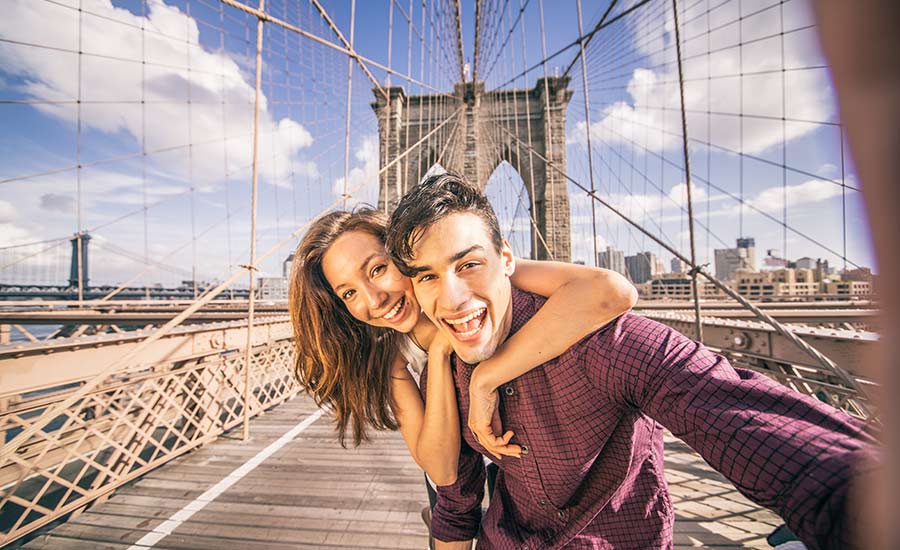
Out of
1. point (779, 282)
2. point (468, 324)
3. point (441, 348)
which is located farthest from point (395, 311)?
point (779, 282)

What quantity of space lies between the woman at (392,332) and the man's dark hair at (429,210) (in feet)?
0.68

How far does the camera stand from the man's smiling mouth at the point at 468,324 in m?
0.80

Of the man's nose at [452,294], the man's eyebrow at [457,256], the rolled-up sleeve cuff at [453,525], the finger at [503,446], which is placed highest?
the man's eyebrow at [457,256]

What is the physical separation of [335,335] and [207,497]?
1.79m

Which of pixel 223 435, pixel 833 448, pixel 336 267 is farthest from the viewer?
pixel 223 435

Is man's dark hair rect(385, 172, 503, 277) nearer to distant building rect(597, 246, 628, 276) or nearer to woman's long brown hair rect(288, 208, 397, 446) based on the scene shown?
woman's long brown hair rect(288, 208, 397, 446)

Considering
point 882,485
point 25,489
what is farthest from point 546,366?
point 25,489

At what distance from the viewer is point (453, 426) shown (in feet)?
3.00

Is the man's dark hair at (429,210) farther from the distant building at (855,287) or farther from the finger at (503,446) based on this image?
the distant building at (855,287)

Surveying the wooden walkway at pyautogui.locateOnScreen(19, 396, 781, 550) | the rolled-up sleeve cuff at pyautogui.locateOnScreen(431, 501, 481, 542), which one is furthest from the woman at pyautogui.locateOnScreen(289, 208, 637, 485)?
the wooden walkway at pyautogui.locateOnScreen(19, 396, 781, 550)

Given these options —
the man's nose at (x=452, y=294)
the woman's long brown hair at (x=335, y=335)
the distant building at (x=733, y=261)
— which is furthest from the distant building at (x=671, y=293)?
the man's nose at (x=452, y=294)

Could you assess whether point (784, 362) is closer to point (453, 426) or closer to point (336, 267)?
point (453, 426)

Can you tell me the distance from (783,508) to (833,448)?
11 cm

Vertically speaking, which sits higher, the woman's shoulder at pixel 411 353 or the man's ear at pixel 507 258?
the man's ear at pixel 507 258
